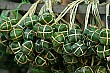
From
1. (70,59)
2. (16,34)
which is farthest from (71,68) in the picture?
(16,34)

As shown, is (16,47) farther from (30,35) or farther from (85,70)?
(85,70)

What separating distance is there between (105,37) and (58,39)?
18 centimetres

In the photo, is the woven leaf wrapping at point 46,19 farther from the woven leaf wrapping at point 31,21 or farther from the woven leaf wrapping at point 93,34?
the woven leaf wrapping at point 93,34

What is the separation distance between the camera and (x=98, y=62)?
1.03 m

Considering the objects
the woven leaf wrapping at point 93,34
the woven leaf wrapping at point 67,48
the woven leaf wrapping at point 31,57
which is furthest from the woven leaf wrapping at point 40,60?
the woven leaf wrapping at point 93,34

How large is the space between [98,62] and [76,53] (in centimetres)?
10

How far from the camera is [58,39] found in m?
1.03

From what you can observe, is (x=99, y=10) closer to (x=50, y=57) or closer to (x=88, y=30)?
(x=88, y=30)

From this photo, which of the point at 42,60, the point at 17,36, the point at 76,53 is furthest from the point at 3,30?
the point at 76,53

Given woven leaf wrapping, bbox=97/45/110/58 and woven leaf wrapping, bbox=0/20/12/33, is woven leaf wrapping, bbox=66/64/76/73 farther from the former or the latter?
woven leaf wrapping, bbox=0/20/12/33

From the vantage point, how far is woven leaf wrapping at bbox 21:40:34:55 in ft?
3.60

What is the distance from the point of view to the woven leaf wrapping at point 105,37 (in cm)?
95

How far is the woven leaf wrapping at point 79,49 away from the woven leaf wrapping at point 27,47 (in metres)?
0.19

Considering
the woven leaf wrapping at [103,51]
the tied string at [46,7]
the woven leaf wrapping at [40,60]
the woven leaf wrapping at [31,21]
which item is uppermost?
the tied string at [46,7]
